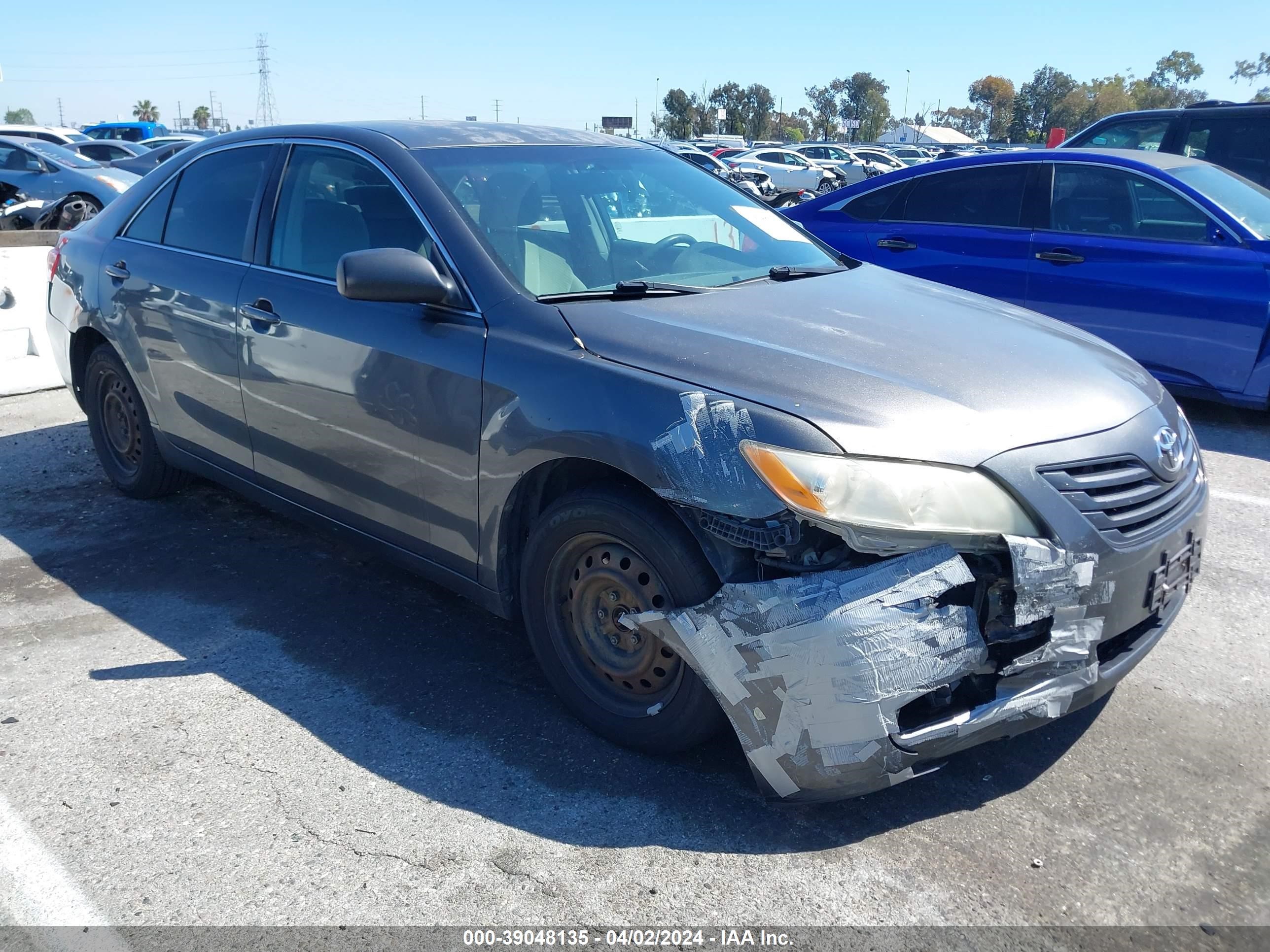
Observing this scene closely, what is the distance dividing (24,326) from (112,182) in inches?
313

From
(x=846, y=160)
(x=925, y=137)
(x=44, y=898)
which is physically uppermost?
(x=925, y=137)

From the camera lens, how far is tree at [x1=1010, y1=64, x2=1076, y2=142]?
297ft

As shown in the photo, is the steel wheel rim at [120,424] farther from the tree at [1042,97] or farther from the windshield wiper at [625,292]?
the tree at [1042,97]

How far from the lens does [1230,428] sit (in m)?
6.37

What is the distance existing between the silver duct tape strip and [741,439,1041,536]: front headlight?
8 cm

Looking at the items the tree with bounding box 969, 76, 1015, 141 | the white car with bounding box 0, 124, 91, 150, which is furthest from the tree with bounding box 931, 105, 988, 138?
the white car with bounding box 0, 124, 91, 150

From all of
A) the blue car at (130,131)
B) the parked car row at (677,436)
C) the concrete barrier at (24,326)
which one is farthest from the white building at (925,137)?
the parked car row at (677,436)

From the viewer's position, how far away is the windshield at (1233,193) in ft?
20.2

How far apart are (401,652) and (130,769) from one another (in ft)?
3.09

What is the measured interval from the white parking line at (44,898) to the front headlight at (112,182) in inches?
526

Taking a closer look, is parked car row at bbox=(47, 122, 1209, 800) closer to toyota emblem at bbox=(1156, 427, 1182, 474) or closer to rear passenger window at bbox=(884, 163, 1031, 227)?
toyota emblem at bbox=(1156, 427, 1182, 474)

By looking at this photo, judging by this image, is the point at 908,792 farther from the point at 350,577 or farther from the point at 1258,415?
the point at 1258,415

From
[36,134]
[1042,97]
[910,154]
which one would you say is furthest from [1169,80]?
[36,134]

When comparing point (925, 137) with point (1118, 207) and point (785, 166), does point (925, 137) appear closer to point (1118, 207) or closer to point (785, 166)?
point (785, 166)
